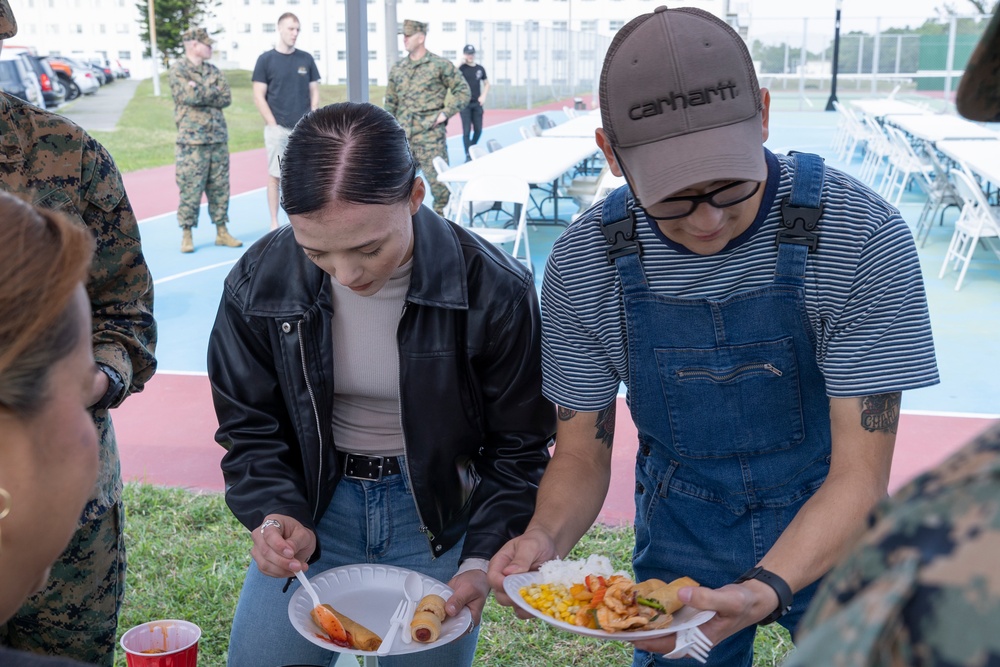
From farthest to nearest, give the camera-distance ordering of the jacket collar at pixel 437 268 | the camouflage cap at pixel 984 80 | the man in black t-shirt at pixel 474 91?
the man in black t-shirt at pixel 474 91 < the jacket collar at pixel 437 268 < the camouflage cap at pixel 984 80

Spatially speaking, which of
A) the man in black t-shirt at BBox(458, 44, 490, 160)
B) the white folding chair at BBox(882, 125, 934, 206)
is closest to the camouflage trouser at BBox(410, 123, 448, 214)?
the white folding chair at BBox(882, 125, 934, 206)

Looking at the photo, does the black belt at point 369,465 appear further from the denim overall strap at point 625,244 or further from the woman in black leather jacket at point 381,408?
the denim overall strap at point 625,244

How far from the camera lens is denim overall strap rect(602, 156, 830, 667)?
189 centimetres

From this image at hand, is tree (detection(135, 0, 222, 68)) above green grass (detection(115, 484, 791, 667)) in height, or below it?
above

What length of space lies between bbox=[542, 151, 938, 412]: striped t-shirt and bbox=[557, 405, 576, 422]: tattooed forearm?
3cm

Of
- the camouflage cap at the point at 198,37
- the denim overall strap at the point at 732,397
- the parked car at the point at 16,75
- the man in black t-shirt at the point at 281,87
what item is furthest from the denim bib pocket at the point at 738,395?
the parked car at the point at 16,75

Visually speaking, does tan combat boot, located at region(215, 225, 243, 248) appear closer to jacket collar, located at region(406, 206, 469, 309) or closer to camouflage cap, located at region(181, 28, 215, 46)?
camouflage cap, located at region(181, 28, 215, 46)

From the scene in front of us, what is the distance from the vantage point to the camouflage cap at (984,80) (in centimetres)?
71

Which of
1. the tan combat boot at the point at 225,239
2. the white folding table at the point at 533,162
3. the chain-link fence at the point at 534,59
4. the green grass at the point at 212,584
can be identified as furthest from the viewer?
the chain-link fence at the point at 534,59

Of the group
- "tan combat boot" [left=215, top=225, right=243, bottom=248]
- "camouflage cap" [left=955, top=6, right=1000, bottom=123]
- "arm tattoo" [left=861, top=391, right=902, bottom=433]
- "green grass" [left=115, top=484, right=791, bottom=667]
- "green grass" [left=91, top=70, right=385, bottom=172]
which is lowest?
"green grass" [left=91, top=70, right=385, bottom=172]

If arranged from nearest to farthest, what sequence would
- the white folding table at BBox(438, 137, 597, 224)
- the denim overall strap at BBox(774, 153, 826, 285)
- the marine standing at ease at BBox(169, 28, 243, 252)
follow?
1. the denim overall strap at BBox(774, 153, 826, 285)
2. the white folding table at BBox(438, 137, 597, 224)
3. the marine standing at ease at BBox(169, 28, 243, 252)

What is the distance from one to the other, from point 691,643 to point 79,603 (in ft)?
4.48

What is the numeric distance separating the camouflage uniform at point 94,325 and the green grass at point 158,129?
14.4 metres

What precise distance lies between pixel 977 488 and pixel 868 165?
49.4ft
